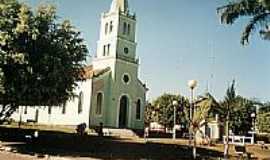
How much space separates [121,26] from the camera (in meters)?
54.7

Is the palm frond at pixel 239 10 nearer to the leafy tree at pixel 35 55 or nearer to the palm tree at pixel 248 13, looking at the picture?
the palm tree at pixel 248 13

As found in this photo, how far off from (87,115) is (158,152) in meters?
22.3

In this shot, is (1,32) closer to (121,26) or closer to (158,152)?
(158,152)

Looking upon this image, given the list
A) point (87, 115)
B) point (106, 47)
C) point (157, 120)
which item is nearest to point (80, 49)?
point (87, 115)

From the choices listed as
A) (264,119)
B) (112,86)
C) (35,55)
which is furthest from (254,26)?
(264,119)

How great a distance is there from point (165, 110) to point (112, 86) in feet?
67.2

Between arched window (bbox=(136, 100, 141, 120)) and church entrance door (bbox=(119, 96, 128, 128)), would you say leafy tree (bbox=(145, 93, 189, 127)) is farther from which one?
church entrance door (bbox=(119, 96, 128, 128))

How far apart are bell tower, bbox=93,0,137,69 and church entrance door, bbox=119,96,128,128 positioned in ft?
15.0

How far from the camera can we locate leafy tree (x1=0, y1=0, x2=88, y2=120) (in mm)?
26688

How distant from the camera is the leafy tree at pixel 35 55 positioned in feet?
87.6

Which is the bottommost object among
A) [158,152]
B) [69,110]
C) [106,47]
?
[158,152]

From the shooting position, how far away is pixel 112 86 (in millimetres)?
52438

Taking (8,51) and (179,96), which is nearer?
(8,51)

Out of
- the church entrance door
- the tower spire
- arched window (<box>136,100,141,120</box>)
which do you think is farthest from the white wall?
the tower spire
